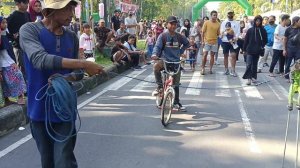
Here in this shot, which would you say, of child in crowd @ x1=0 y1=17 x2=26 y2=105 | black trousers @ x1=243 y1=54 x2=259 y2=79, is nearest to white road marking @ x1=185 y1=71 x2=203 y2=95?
black trousers @ x1=243 y1=54 x2=259 y2=79

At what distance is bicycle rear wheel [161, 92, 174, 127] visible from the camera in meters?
6.53

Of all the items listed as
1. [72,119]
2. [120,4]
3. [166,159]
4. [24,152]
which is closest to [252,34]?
[166,159]

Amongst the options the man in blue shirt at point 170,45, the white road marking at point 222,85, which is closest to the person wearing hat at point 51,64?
the man in blue shirt at point 170,45

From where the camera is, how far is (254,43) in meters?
10.6

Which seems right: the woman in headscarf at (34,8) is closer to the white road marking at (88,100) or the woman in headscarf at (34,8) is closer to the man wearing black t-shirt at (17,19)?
the man wearing black t-shirt at (17,19)

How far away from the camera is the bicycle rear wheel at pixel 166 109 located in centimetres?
653

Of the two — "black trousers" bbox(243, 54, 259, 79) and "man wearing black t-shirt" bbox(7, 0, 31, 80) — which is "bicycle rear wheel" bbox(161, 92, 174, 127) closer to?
"man wearing black t-shirt" bbox(7, 0, 31, 80)

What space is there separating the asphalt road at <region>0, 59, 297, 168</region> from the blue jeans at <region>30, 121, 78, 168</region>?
5.63 feet

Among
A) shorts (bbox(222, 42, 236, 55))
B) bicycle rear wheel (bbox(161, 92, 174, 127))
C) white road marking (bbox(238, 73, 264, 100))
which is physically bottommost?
white road marking (bbox(238, 73, 264, 100))

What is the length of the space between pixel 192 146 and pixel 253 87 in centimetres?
546

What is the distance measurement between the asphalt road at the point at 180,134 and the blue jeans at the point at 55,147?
1.72 m

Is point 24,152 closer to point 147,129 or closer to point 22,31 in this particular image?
point 147,129

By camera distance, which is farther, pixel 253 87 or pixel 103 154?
pixel 253 87

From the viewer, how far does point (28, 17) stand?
782cm
